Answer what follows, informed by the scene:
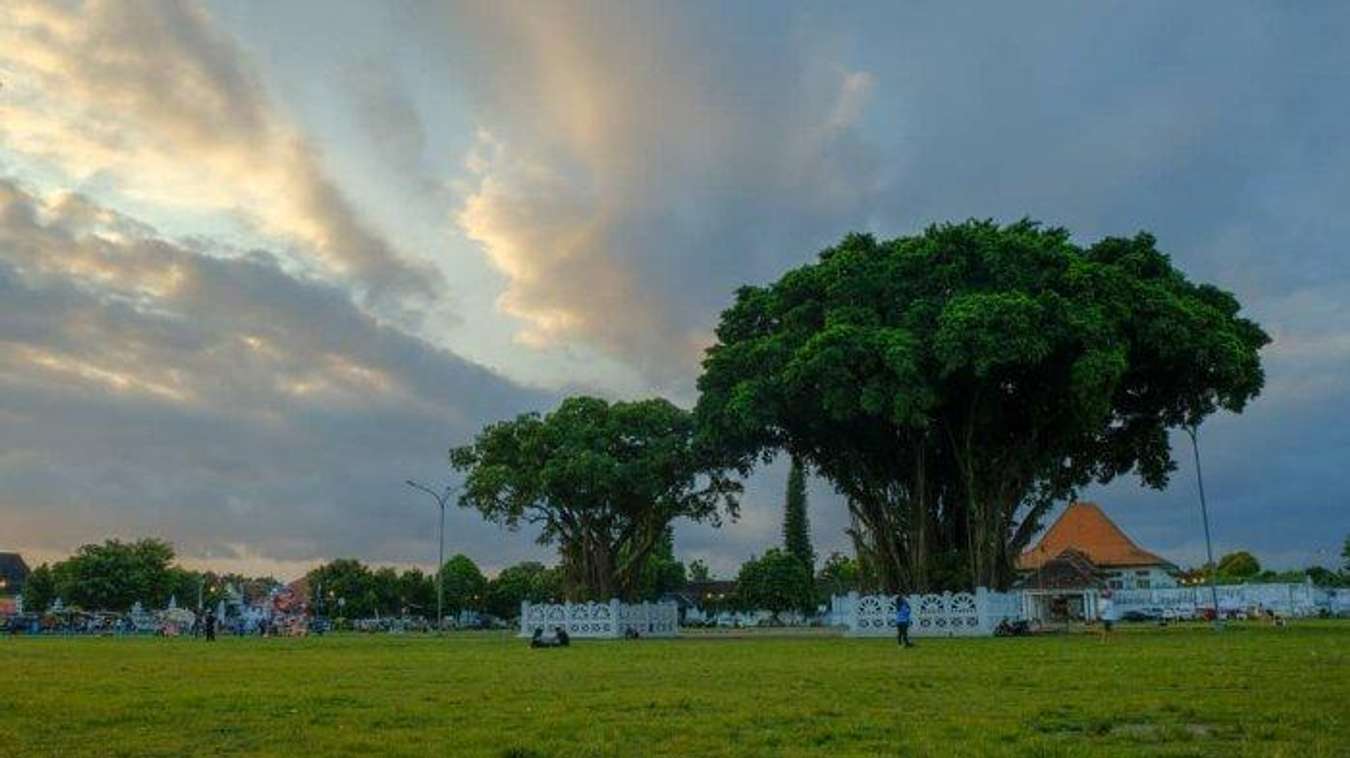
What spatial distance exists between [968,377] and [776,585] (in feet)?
268

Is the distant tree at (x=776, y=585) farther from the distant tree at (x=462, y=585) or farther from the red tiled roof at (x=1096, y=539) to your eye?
the distant tree at (x=462, y=585)

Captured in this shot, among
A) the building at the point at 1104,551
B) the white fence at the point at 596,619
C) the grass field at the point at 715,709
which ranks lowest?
the grass field at the point at 715,709

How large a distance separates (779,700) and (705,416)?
113 ft

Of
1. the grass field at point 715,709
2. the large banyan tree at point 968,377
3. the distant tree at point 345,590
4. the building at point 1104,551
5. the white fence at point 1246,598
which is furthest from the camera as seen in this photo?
the distant tree at point 345,590

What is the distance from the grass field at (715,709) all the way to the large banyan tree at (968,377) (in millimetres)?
16534

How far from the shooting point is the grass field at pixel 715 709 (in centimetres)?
1041

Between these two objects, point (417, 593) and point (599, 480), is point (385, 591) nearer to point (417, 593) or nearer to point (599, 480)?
point (417, 593)

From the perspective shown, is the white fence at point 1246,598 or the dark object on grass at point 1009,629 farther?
the white fence at point 1246,598

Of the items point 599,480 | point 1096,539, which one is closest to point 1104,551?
point 1096,539

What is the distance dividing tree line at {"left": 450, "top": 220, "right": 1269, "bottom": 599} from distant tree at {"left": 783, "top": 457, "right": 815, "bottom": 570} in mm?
80775

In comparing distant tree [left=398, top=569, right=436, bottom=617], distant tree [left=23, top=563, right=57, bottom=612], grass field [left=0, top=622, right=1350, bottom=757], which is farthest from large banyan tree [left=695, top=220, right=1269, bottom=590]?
distant tree [left=23, top=563, right=57, bottom=612]

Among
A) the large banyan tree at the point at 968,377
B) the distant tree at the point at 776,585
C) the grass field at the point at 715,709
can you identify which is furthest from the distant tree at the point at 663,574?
the grass field at the point at 715,709

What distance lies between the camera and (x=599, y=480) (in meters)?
55.0

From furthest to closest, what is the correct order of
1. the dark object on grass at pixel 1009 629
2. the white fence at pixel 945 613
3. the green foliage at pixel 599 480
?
the green foliage at pixel 599 480 → the white fence at pixel 945 613 → the dark object on grass at pixel 1009 629
